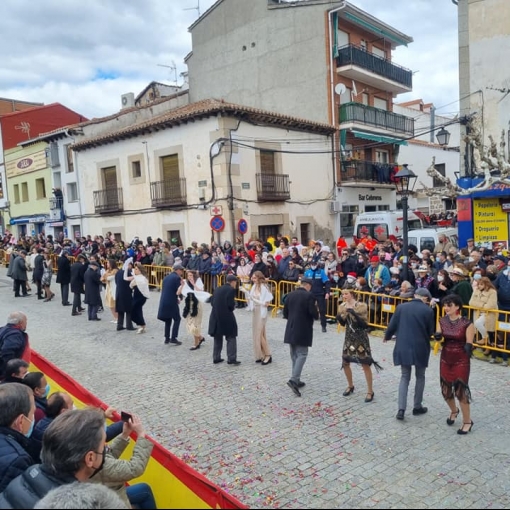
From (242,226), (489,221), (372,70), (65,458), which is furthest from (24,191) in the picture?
(65,458)

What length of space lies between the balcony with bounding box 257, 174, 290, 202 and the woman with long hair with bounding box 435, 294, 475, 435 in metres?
14.9

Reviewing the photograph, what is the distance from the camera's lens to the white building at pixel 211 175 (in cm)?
1923

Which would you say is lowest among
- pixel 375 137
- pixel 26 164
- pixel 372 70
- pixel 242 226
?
pixel 242 226

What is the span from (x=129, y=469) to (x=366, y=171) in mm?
24633

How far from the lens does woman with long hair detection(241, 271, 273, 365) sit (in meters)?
8.33

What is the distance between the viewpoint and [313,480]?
185 inches

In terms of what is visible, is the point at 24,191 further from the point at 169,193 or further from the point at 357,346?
the point at 357,346

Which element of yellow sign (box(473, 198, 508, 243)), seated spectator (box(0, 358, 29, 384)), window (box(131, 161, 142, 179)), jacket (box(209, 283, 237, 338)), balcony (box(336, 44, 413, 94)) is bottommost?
jacket (box(209, 283, 237, 338))

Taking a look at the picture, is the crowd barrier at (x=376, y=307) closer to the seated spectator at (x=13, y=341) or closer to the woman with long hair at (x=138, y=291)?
the woman with long hair at (x=138, y=291)

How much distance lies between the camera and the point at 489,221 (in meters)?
17.1

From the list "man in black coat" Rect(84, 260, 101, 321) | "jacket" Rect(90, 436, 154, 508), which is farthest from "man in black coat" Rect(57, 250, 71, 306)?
"jacket" Rect(90, 436, 154, 508)

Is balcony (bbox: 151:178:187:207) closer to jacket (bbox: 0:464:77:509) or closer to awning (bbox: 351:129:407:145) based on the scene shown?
awning (bbox: 351:129:407:145)

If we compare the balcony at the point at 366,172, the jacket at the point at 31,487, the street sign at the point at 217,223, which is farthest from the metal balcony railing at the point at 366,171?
the jacket at the point at 31,487

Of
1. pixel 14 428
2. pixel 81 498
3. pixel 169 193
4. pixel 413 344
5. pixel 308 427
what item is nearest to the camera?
pixel 81 498
